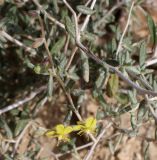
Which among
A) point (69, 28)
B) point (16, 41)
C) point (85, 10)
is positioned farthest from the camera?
point (16, 41)

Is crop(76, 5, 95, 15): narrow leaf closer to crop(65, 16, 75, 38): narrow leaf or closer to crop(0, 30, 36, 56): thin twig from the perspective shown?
crop(65, 16, 75, 38): narrow leaf

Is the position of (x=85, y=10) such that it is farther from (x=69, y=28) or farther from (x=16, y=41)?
(x=16, y=41)

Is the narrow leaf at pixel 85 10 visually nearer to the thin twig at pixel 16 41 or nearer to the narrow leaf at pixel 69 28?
the narrow leaf at pixel 69 28

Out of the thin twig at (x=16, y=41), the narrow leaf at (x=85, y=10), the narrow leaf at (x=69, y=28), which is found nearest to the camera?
the narrow leaf at (x=69, y=28)

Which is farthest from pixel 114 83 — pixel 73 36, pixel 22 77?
pixel 22 77

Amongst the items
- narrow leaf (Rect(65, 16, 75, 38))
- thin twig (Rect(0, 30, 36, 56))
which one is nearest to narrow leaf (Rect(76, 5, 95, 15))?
narrow leaf (Rect(65, 16, 75, 38))

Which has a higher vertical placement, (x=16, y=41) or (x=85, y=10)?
(x=85, y=10)

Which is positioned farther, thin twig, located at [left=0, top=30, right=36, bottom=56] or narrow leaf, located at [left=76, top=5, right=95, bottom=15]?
thin twig, located at [left=0, top=30, right=36, bottom=56]

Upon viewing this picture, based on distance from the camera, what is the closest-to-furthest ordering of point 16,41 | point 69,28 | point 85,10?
point 69,28 < point 85,10 < point 16,41

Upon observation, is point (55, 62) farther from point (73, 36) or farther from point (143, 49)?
point (143, 49)

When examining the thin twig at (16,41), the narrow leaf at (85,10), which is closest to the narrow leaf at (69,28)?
the narrow leaf at (85,10)

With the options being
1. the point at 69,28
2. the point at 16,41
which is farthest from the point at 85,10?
the point at 16,41
